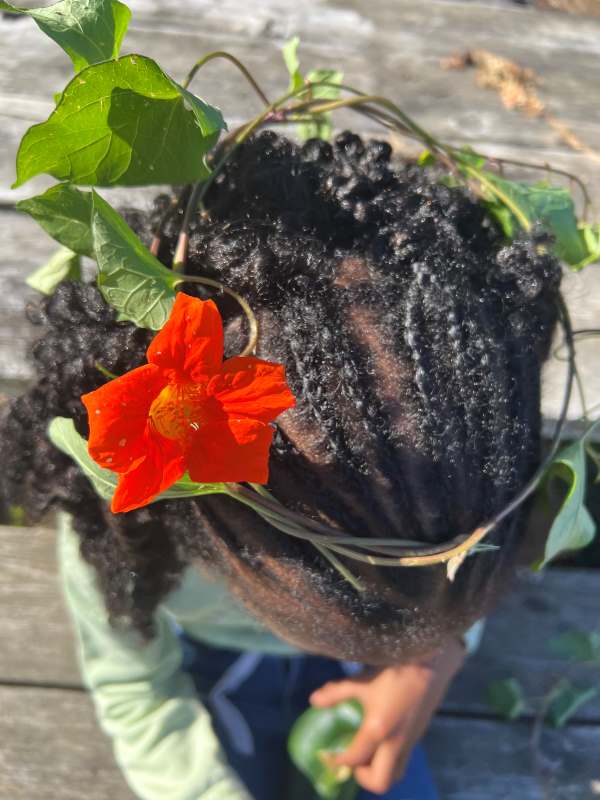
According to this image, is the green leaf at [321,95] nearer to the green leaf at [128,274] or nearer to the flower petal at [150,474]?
the green leaf at [128,274]

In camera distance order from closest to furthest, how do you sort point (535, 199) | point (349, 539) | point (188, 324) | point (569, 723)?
point (188, 324)
point (349, 539)
point (535, 199)
point (569, 723)

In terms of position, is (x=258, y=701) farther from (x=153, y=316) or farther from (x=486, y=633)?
(x=153, y=316)

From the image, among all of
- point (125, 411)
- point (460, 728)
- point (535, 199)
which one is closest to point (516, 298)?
point (535, 199)

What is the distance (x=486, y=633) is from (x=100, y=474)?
2.92 ft

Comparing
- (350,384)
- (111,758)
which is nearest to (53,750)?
(111,758)

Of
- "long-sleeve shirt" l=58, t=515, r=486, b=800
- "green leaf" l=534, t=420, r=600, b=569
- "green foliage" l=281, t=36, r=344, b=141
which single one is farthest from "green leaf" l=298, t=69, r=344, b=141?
"long-sleeve shirt" l=58, t=515, r=486, b=800

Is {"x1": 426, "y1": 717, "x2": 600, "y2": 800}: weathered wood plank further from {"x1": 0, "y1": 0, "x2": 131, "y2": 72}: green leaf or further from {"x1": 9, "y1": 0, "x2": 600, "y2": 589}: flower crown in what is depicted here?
{"x1": 0, "y1": 0, "x2": 131, "y2": 72}: green leaf

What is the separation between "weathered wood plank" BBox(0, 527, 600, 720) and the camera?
4.02 feet

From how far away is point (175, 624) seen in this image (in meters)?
1.29

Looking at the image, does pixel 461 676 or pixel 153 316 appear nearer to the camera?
pixel 153 316

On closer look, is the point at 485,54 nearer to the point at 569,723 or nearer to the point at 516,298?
the point at 516,298

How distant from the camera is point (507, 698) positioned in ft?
3.99

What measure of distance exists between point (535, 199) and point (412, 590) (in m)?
0.39

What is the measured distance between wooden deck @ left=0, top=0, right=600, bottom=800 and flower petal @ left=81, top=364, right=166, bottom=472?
746 mm
